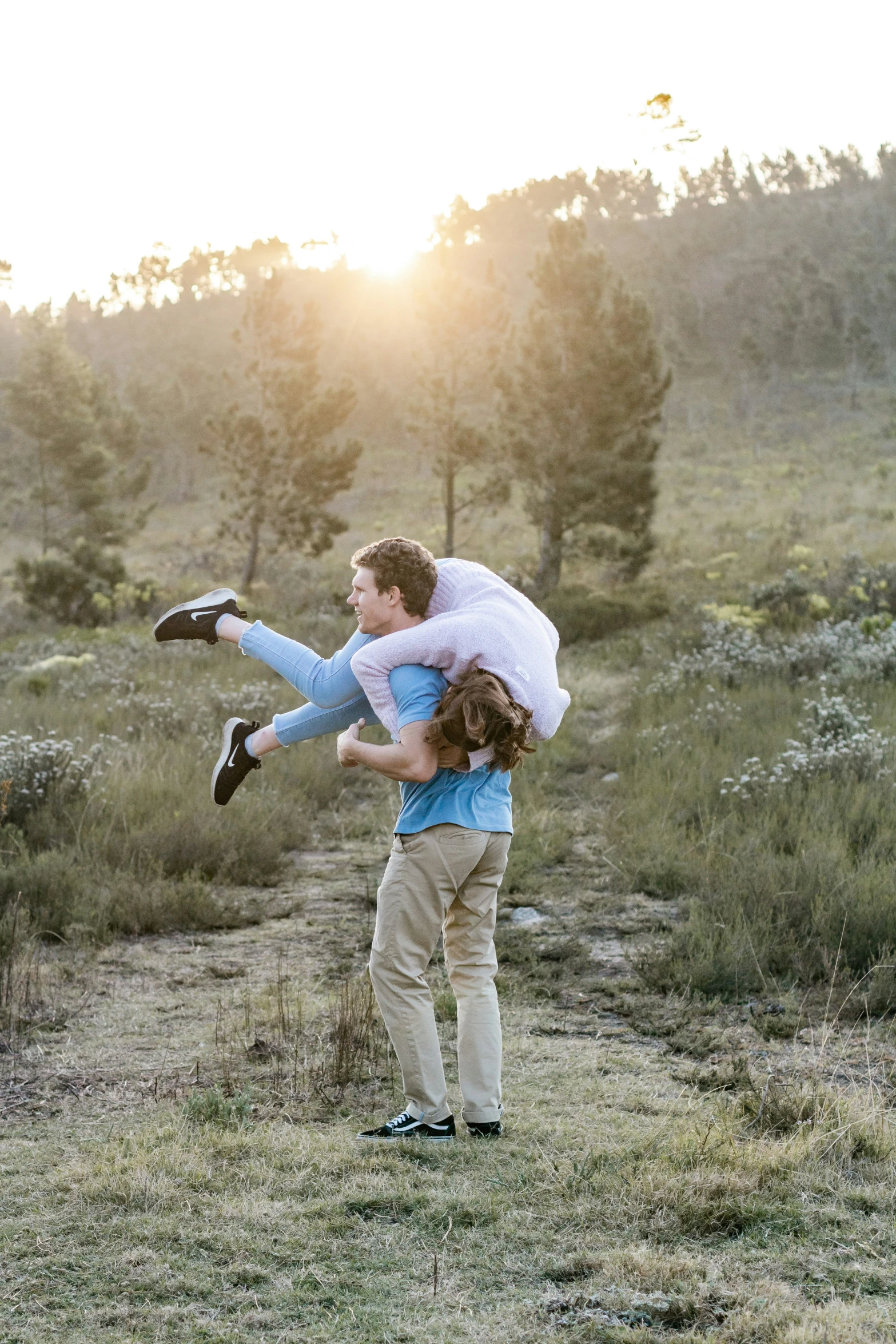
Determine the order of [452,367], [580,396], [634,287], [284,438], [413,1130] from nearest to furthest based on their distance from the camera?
[413,1130], [580,396], [452,367], [284,438], [634,287]

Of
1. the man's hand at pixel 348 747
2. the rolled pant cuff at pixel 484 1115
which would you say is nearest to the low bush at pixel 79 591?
the man's hand at pixel 348 747

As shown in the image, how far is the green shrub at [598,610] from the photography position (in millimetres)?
17766

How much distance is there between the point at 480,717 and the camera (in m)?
3.31

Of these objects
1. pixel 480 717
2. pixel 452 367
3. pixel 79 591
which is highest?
pixel 452 367

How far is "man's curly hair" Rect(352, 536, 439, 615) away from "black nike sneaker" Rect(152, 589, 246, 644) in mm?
750

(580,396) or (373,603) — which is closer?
(373,603)

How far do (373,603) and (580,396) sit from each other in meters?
18.4

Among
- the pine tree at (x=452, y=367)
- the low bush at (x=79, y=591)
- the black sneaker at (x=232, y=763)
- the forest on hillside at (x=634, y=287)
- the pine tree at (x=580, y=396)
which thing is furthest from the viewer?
the forest on hillside at (x=634, y=287)

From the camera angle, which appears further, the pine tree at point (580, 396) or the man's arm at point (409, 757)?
the pine tree at point (580, 396)

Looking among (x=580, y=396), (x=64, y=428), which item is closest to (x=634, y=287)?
(x=64, y=428)

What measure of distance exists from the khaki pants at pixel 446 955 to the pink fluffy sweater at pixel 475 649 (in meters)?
0.32

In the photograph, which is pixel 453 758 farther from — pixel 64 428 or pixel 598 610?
pixel 64 428

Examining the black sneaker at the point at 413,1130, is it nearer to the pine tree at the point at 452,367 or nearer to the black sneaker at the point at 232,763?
the black sneaker at the point at 232,763

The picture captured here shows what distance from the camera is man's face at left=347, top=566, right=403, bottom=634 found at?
11.6ft
